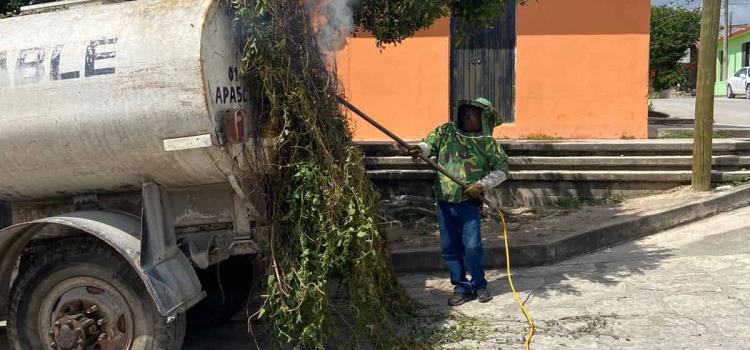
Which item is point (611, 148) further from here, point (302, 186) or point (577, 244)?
point (302, 186)

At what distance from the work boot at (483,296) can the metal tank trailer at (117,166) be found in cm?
204

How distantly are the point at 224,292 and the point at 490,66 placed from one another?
21.4 ft

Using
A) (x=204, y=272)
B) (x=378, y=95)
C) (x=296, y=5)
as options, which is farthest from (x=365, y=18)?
(x=378, y=95)

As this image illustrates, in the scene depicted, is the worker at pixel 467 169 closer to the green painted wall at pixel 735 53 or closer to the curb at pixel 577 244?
the curb at pixel 577 244

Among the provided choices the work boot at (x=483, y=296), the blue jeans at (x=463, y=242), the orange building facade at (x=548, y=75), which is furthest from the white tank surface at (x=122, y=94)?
the orange building facade at (x=548, y=75)

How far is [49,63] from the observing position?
3.79m

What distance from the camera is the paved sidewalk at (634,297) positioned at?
4.52 m

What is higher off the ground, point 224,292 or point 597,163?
point 597,163

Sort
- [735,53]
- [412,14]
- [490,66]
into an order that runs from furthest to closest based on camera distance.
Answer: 1. [735,53]
2. [490,66]
3. [412,14]

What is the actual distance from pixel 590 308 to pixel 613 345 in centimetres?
70

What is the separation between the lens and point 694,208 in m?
7.50

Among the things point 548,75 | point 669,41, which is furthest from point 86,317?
point 669,41

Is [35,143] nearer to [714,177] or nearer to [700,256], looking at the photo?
[700,256]

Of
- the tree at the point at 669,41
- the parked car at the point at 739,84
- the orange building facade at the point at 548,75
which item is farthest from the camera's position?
the parked car at the point at 739,84
